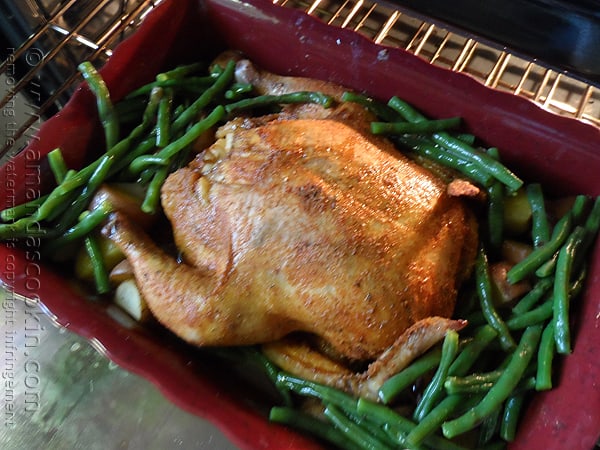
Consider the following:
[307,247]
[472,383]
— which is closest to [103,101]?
[307,247]

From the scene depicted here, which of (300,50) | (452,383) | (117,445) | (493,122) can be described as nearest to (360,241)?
(452,383)

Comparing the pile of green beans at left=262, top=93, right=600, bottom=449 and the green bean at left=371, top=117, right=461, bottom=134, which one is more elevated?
the green bean at left=371, top=117, right=461, bottom=134

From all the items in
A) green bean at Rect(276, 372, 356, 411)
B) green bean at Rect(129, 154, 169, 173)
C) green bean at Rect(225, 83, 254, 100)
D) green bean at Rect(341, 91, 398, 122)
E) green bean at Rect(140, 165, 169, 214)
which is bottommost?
green bean at Rect(276, 372, 356, 411)

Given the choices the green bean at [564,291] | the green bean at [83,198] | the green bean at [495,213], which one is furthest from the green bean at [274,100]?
the green bean at [564,291]

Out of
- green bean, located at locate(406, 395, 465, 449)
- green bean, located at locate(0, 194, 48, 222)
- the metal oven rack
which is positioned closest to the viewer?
green bean, located at locate(406, 395, 465, 449)

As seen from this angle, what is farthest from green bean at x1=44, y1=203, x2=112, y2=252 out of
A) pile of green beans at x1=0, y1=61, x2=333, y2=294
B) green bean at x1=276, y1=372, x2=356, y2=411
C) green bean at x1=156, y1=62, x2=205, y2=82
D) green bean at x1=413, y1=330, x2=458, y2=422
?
green bean at x1=413, y1=330, x2=458, y2=422

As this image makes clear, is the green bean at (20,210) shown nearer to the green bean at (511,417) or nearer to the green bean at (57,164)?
the green bean at (57,164)

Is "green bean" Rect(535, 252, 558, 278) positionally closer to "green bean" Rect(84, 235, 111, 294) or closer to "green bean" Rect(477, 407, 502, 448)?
"green bean" Rect(477, 407, 502, 448)

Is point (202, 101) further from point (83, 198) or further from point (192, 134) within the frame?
point (83, 198)

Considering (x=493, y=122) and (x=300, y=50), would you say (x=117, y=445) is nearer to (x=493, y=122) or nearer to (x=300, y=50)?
(x=300, y=50)
